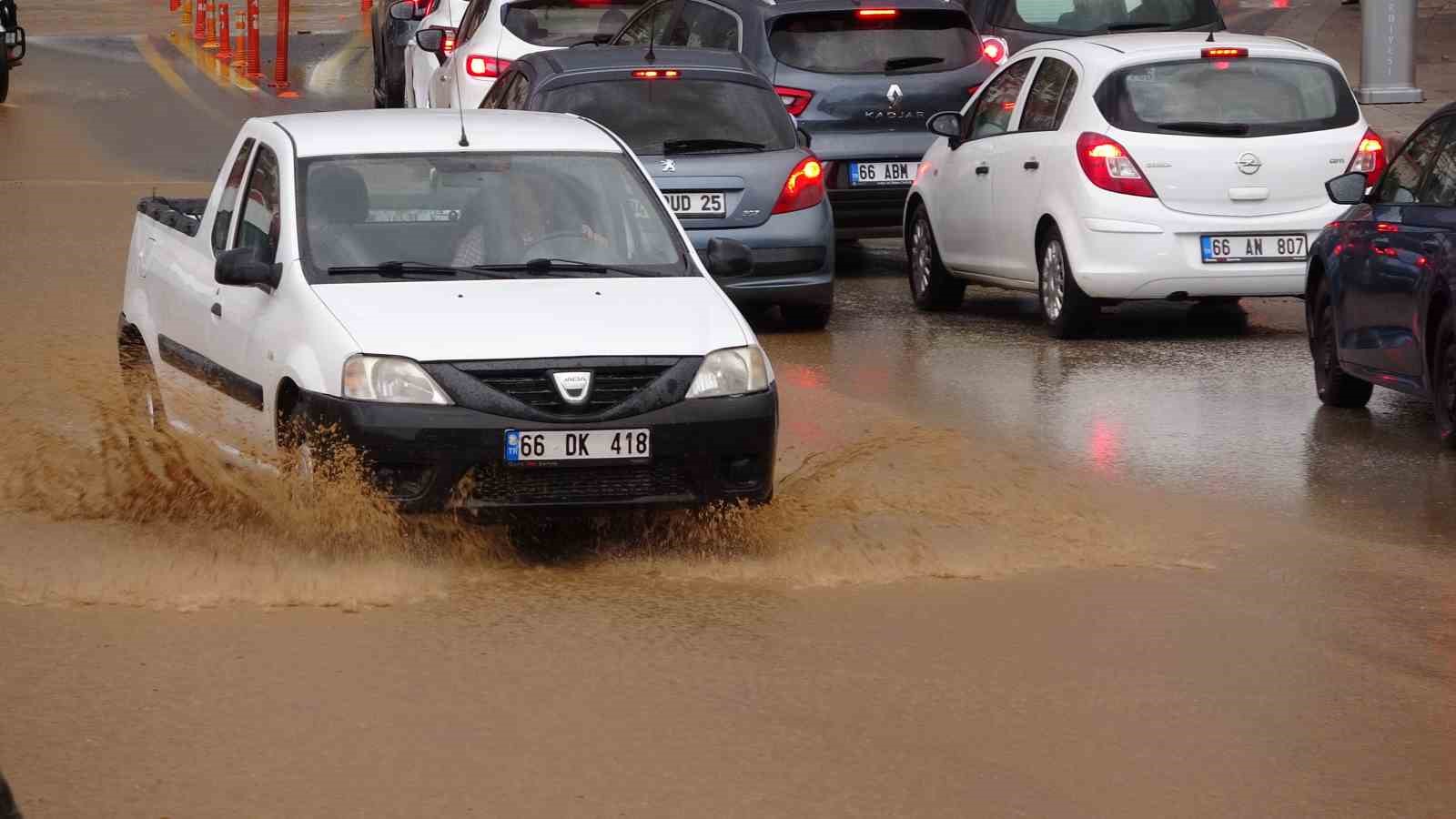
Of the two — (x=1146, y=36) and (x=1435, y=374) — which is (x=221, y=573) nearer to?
(x=1435, y=374)

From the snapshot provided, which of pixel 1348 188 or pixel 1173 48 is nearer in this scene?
pixel 1348 188

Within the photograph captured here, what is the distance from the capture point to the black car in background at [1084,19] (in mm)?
18953

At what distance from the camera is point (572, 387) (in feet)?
26.3

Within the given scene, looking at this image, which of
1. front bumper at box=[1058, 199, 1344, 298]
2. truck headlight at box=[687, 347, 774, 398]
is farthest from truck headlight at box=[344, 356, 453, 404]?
front bumper at box=[1058, 199, 1344, 298]

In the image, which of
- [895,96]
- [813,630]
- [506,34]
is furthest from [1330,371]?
[506,34]

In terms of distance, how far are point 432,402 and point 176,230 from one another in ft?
8.61

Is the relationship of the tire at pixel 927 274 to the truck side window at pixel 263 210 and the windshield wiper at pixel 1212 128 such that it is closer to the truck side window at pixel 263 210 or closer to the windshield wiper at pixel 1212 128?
the windshield wiper at pixel 1212 128

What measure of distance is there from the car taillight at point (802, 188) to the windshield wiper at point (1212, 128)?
1.86 m

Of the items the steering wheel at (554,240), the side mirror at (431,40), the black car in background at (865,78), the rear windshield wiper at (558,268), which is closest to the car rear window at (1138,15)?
the black car in background at (865,78)

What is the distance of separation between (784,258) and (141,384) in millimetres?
4707

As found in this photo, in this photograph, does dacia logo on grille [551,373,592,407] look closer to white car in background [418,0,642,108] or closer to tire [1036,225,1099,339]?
tire [1036,225,1099,339]

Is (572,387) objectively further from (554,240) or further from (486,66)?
(486,66)

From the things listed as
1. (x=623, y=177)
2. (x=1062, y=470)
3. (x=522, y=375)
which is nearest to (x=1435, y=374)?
(x=1062, y=470)

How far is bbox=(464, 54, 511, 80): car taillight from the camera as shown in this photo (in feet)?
64.8
